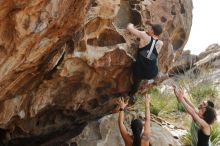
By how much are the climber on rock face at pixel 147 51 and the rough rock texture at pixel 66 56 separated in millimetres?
199

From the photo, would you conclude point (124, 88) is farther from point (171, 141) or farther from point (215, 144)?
point (215, 144)

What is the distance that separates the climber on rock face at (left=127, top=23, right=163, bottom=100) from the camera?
27.0 ft

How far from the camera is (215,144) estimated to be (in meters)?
12.0

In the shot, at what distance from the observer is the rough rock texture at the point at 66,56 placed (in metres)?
5.88

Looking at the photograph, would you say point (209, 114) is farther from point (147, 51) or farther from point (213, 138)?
point (213, 138)

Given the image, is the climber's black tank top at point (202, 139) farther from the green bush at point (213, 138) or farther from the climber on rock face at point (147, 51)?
the green bush at point (213, 138)

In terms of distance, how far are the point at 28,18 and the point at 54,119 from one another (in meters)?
3.66

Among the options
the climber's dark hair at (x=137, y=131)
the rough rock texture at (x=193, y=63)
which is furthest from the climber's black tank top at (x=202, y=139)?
the rough rock texture at (x=193, y=63)

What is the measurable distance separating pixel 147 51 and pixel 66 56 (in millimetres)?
1553

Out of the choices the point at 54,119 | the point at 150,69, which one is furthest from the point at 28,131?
the point at 150,69

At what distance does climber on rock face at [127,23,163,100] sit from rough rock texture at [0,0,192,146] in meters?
0.20

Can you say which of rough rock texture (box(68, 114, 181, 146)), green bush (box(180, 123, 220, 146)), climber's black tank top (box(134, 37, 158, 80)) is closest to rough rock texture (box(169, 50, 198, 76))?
green bush (box(180, 123, 220, 146))

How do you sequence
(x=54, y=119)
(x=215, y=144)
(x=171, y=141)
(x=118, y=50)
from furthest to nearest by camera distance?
(x=215, y=144) < (x=171, y=141) < (x=54, y=119) < (x=118, y=50)

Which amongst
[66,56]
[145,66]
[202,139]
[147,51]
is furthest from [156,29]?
[202,139]
